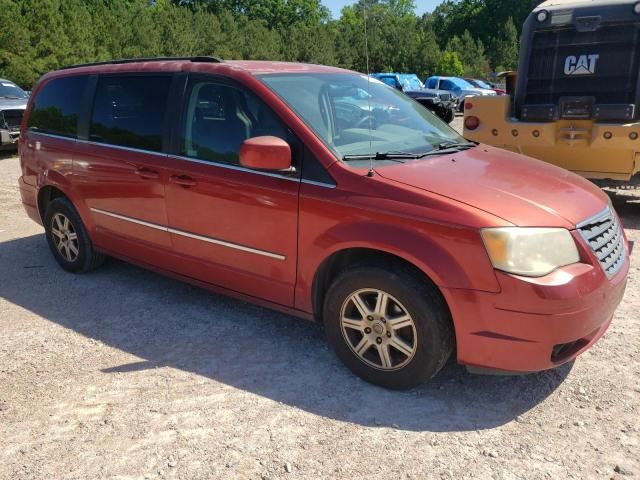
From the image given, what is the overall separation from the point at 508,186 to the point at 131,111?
9.14 ft

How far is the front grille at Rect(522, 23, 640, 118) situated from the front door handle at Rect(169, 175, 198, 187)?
4821mm

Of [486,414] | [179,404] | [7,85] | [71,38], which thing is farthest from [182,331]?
[71,38]

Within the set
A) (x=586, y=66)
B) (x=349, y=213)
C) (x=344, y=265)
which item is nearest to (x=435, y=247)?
(x=349, y=213)

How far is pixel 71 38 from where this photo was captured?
23203 mm

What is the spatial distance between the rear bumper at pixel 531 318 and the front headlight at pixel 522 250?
4 cm

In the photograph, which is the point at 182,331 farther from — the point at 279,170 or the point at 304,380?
the point at 279,170

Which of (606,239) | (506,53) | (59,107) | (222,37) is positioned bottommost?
(606,239)

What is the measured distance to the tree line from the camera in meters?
20.7

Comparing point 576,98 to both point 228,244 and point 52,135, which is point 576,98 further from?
point 52,135

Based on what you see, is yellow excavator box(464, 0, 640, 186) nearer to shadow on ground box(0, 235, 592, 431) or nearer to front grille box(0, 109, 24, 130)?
shadow on ground box(0, 235, 592, 431)

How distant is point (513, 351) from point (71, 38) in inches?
961

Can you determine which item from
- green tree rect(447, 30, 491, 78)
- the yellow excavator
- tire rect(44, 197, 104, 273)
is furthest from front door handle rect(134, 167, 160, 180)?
green tree rect(447, 30, 491, 78)

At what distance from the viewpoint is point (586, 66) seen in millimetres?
6832

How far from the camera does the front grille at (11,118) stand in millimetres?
12781
